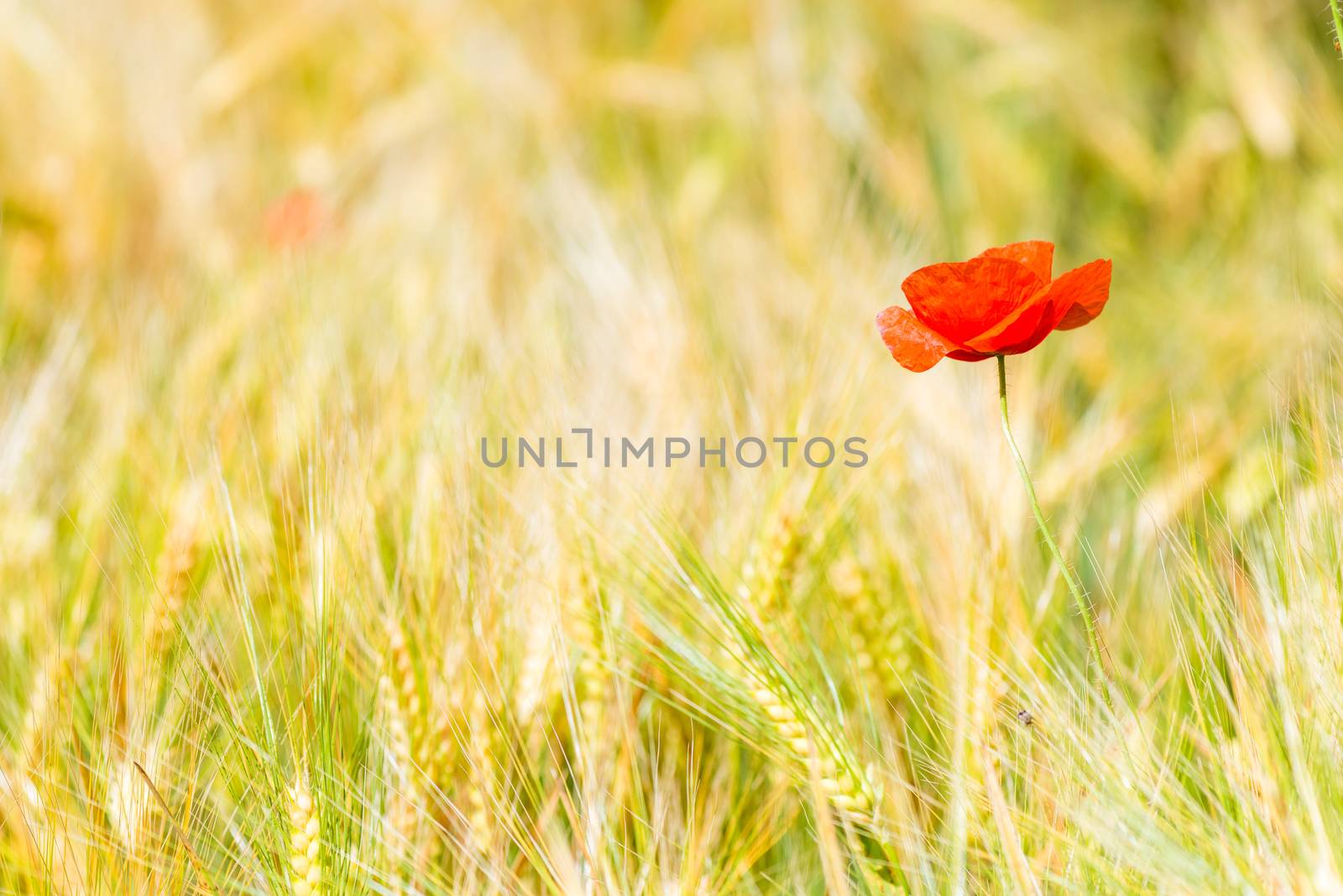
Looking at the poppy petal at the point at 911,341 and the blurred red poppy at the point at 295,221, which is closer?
the poppy petal at the point at 911,341

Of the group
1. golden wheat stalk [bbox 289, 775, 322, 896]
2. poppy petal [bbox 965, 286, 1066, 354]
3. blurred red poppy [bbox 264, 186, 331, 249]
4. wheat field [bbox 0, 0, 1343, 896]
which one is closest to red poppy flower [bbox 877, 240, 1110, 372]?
poppy petal [bbox 965, 286, 1066, 354]

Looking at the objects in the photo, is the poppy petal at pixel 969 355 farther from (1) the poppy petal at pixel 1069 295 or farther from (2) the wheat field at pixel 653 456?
(2) the wheat field at pixel 653 456

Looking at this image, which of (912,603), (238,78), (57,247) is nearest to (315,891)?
(912,603)

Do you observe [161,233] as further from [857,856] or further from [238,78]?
[857,856]

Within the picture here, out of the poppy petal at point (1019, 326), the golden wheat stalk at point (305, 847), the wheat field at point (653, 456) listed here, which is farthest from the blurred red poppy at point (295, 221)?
the poppy petal at point (1019, 326)

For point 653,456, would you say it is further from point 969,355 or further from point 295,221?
point 295,221

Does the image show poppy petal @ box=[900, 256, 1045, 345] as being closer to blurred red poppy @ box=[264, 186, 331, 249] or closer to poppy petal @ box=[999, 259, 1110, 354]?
poppy petal @ box=[999, 259, 1110, 354]
